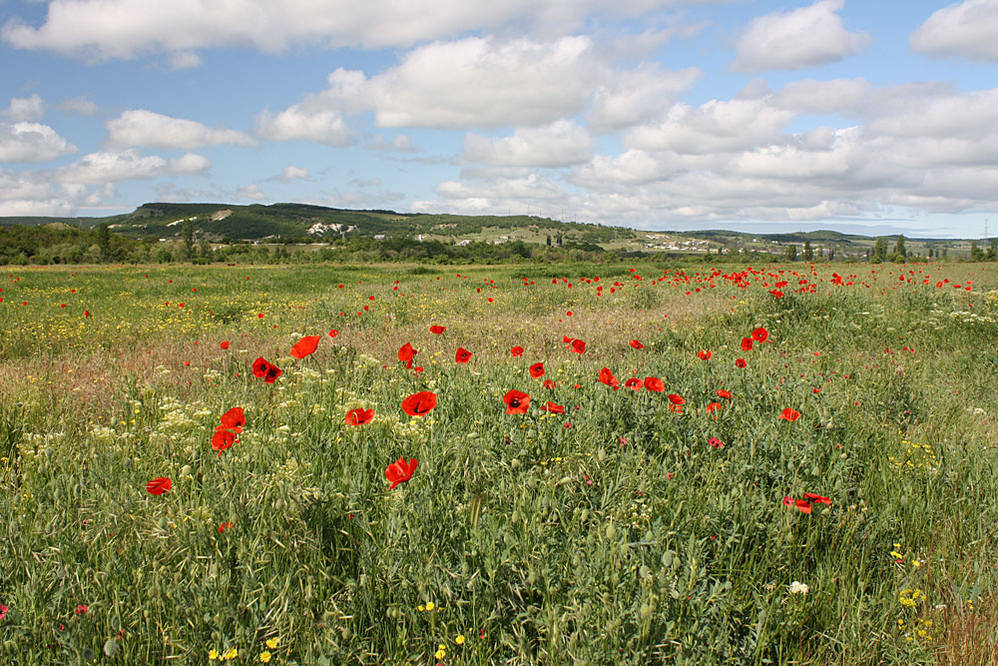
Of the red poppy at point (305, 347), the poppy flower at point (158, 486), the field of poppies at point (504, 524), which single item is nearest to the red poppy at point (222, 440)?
the field of poppies at point (504, 524)

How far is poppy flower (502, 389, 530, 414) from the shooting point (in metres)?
2.85

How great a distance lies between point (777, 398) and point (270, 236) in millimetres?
197629

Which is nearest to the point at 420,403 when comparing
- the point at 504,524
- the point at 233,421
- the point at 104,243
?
the point at 504,524

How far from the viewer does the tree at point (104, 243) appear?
62.1 meters

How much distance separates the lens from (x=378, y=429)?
10.1 ft

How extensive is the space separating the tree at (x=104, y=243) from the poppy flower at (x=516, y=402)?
7385 cm

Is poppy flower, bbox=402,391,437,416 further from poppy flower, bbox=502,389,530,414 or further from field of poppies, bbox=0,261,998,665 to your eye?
poppy flower, bbox=502,389,530,414

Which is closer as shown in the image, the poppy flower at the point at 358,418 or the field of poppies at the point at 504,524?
the field of poppies at the point at 504,524

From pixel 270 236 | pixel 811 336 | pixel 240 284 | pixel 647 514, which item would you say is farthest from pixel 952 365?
pixel 270 236

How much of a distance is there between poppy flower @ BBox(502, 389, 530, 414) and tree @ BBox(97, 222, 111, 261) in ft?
242

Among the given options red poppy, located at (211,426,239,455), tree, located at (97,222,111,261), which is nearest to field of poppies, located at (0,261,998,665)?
red poppy, located at (211,426,239,455)

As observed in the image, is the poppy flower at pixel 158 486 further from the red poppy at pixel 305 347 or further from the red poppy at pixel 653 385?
the red poppy at pixel 653 385

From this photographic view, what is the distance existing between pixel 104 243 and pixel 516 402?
80204mm

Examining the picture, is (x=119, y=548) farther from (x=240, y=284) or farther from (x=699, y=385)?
(x=240, y=284)
